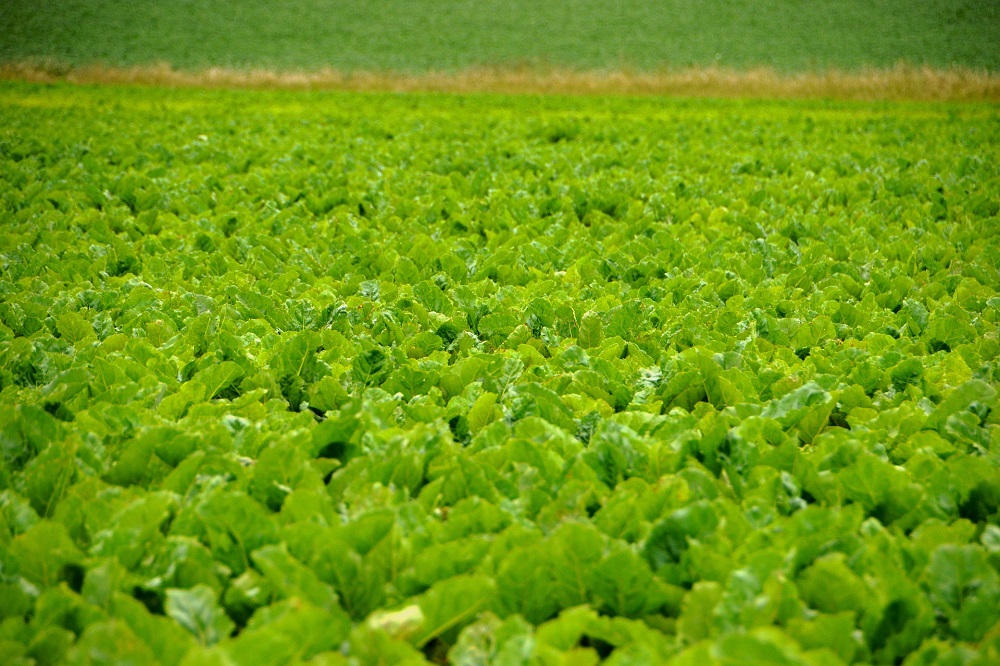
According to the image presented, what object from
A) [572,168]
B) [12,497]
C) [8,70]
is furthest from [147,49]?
[12,497]

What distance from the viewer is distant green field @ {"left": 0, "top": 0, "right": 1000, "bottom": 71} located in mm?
31969

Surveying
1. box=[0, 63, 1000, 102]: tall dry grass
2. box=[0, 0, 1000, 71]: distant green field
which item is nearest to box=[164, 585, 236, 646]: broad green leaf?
box=[0, 63, 1000, 102]: tall dry grass

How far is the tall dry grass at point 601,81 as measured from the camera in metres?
22.0

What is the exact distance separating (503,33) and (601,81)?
1471cm

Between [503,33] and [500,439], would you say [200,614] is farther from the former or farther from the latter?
[503,33]

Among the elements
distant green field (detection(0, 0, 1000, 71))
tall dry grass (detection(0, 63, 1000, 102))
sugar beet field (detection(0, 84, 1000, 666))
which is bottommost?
sugar beet field (detection(0, 84, 1000, 666))

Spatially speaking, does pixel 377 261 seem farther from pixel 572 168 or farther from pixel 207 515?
pixel 572 168

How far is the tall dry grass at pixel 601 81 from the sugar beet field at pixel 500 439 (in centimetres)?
1871

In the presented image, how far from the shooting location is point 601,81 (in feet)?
79.5

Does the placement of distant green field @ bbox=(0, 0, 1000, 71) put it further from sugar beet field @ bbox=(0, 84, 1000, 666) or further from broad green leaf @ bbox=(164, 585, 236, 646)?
broad green leaf @ bbox=(164, 585, 236, 646)

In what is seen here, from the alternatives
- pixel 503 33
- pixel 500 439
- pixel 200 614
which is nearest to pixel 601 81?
pixel 503 33

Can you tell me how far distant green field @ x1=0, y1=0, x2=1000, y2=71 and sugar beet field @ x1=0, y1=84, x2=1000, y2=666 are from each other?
26.6 metres

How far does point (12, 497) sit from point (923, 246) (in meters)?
4.78

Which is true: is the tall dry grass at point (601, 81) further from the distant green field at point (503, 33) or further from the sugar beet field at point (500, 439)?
the sugar beet field at point (500, 439)
